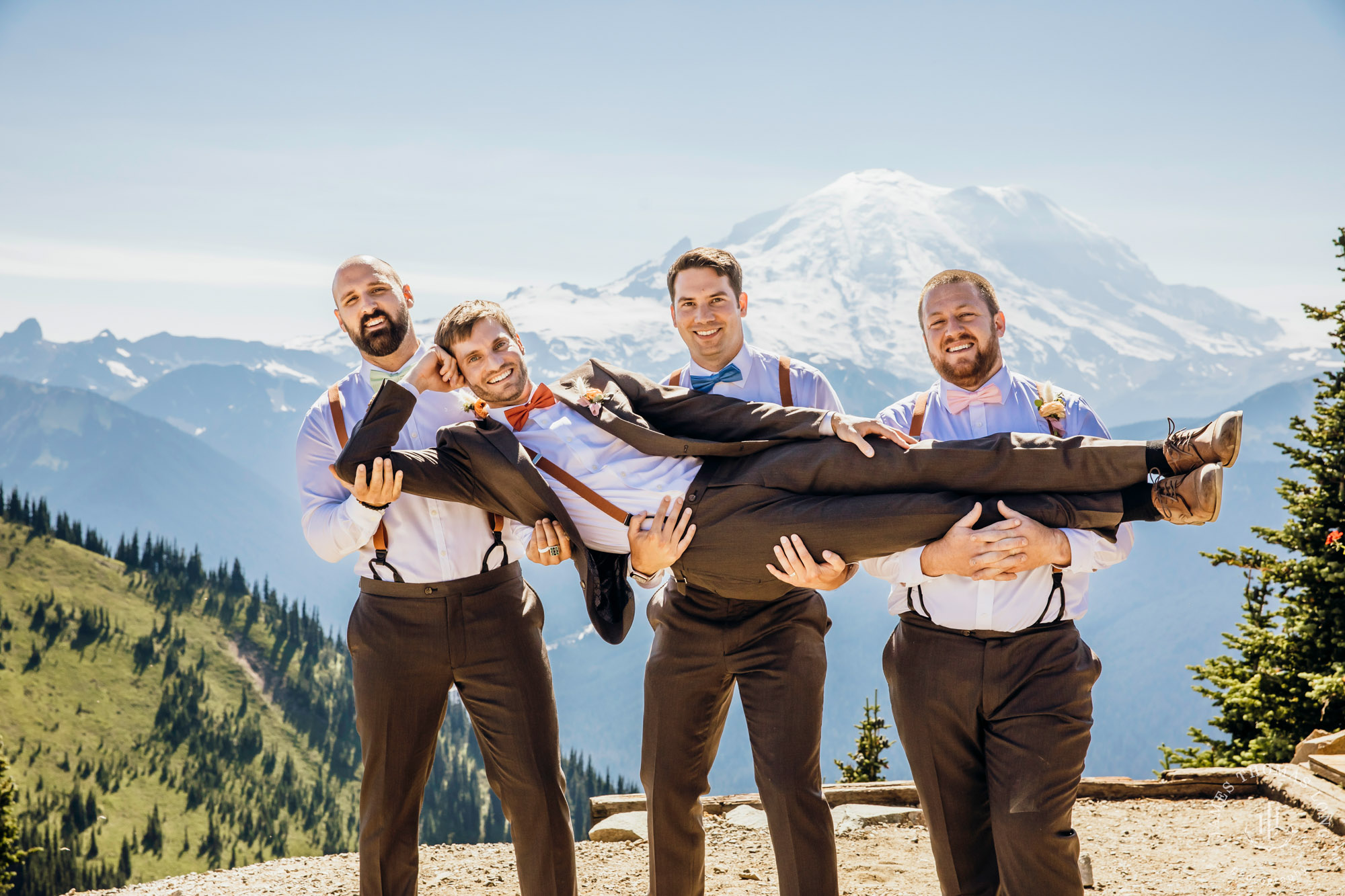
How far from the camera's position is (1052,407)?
4.31 metres

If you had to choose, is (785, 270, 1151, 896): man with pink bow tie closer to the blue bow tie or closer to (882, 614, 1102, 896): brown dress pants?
(882, 614, 1102, 896): brown dress pants

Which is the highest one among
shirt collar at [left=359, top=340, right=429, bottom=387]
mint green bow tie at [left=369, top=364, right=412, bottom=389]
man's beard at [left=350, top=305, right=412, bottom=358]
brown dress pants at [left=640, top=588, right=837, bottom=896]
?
man's beard at [left=350, top=305, right=412, bottom=358]

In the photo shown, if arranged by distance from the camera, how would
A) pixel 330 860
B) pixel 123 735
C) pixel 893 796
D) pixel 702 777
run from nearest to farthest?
pixel 702 777 → pixel 330 860 → pixel 893 796 → pixel 123 735

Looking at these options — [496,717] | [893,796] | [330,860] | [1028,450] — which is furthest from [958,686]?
[330,860]

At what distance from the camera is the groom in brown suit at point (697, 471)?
4090mm

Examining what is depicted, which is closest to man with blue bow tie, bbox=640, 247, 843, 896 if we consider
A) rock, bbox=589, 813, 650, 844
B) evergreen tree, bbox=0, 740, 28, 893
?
rock, bbox=589, 813, 650, 844

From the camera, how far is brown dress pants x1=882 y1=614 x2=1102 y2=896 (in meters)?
3.77

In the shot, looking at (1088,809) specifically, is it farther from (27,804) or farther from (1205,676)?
(27,804)

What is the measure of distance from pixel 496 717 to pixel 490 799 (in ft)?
349

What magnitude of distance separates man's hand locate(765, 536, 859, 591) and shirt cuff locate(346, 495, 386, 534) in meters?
1.93

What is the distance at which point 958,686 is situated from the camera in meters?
3.97

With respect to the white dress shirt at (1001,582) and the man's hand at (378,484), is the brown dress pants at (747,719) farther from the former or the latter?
the man's hand at (378,484)

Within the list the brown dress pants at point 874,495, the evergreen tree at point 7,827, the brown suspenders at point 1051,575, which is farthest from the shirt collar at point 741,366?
the evergreen tree at point 7,827

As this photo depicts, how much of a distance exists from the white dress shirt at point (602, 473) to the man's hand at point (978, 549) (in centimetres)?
126
